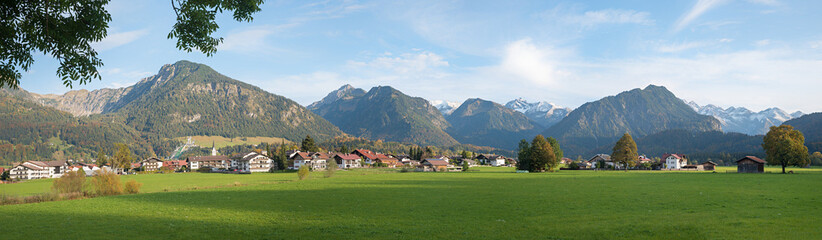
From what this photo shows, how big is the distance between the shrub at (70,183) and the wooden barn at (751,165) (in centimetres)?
10584

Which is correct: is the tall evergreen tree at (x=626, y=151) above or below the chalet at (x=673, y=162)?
above

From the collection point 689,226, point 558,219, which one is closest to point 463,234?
point 558,219

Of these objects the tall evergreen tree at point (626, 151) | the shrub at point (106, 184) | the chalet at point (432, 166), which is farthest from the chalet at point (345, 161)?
the shrub at point (106, 184)

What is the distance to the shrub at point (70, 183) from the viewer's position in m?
44.0

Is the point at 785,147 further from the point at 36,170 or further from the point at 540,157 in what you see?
the point at 36,170

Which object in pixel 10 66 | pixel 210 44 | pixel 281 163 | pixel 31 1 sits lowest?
pixel 281 163

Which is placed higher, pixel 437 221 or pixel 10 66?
pixel 10 66

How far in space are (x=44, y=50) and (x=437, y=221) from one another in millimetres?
16785

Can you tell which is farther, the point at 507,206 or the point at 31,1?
the point at 507,206

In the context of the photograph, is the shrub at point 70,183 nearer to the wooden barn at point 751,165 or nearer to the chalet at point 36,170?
the chalet at point 36,170

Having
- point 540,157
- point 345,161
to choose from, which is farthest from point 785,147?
point 345,161

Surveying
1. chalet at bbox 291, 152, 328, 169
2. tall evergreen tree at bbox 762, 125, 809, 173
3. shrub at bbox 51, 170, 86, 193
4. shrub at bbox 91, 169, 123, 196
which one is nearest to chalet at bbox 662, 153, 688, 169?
tall evergreen tree at bbox 762, 125, 809, 173

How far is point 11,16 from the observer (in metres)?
9.94

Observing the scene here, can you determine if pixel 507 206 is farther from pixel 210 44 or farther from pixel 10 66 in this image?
pixel 10 66
